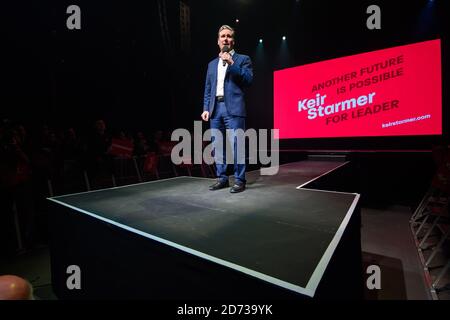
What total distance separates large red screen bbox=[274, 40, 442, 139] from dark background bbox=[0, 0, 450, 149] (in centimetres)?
15

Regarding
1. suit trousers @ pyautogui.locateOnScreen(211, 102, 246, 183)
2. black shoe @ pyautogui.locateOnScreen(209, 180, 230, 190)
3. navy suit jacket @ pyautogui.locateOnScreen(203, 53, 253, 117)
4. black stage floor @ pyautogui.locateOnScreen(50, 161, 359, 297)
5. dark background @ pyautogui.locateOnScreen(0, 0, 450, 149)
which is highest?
dark background @ pyautogui.locateOnScreen(0, 0, 450, 149)

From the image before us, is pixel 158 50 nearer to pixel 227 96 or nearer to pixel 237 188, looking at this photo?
pixel 227 96

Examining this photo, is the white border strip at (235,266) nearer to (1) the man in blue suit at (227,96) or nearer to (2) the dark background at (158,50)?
(1) the man in blue suit at (227,96)

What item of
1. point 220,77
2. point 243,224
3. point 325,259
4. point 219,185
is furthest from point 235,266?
point 220,77

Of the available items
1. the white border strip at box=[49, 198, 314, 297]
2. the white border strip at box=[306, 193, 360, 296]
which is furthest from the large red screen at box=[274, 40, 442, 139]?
the white border strip at box=[49, 198, 314, 297]

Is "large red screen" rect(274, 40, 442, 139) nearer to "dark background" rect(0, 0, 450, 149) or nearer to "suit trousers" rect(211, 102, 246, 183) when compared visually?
"dark background" rect(0, 0, 450, 149)

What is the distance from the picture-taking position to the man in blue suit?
2.01m

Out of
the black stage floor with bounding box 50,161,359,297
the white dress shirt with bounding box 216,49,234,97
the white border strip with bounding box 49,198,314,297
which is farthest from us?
the white dress shirt with bounding box 216,49,234,97

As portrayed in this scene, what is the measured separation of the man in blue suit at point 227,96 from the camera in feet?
6.60

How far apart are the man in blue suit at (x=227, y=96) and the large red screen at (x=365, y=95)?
379 centimetres

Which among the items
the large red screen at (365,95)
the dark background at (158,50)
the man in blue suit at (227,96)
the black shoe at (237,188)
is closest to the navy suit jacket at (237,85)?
the man in blue suit at (227,96)
